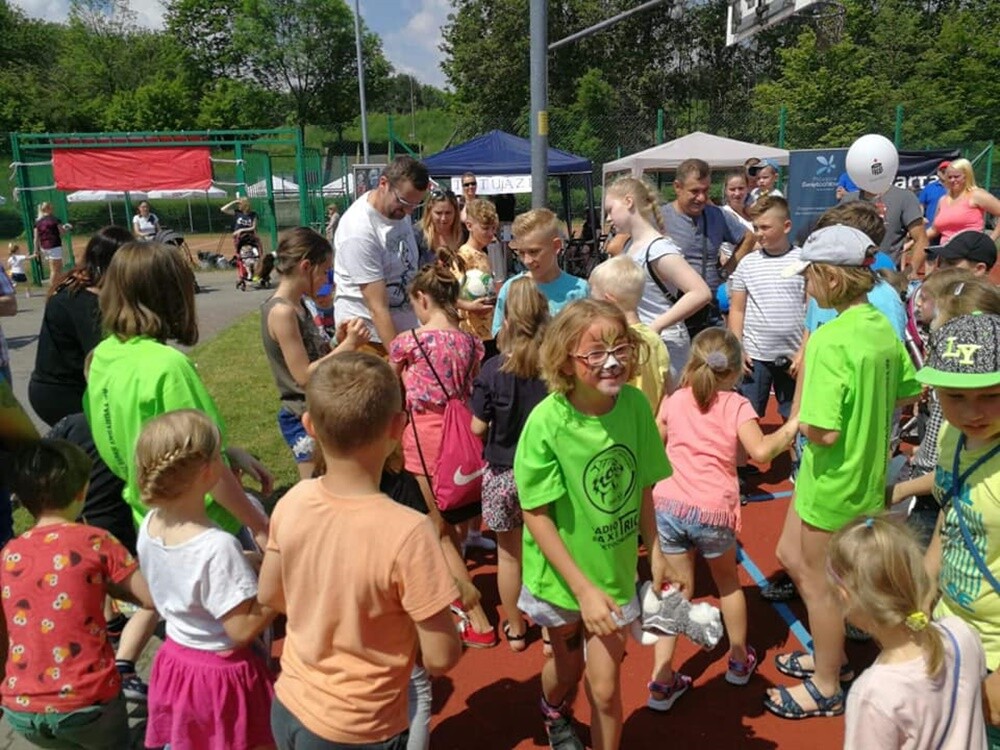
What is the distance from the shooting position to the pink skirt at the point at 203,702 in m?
2.25

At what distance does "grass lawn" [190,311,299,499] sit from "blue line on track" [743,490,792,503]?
10.6ft

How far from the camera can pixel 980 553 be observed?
6.34ft

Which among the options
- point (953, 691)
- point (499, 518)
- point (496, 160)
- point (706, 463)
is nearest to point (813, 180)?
point (496, 160)

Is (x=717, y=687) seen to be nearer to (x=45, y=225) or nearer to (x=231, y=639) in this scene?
(x=231, y=639)

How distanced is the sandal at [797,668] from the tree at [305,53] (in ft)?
210

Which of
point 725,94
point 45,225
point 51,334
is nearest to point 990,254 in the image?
point 51,334

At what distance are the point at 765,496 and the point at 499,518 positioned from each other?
2.64 metres

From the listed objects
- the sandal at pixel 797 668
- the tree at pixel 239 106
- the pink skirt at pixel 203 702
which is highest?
the tree at pixel 239 106

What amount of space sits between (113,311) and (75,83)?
6084 cm

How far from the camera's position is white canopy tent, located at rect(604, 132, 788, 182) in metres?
13.6

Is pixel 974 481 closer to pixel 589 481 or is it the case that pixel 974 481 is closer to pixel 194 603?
pixel 589 481

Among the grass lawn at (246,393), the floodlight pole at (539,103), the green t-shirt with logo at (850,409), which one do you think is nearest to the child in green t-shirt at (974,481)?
the green t-shirt with logo at (850,409)

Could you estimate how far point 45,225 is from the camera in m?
15.5

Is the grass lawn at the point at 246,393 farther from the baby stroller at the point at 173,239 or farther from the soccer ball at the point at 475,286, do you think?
the soccer ball at the point at 475,286
